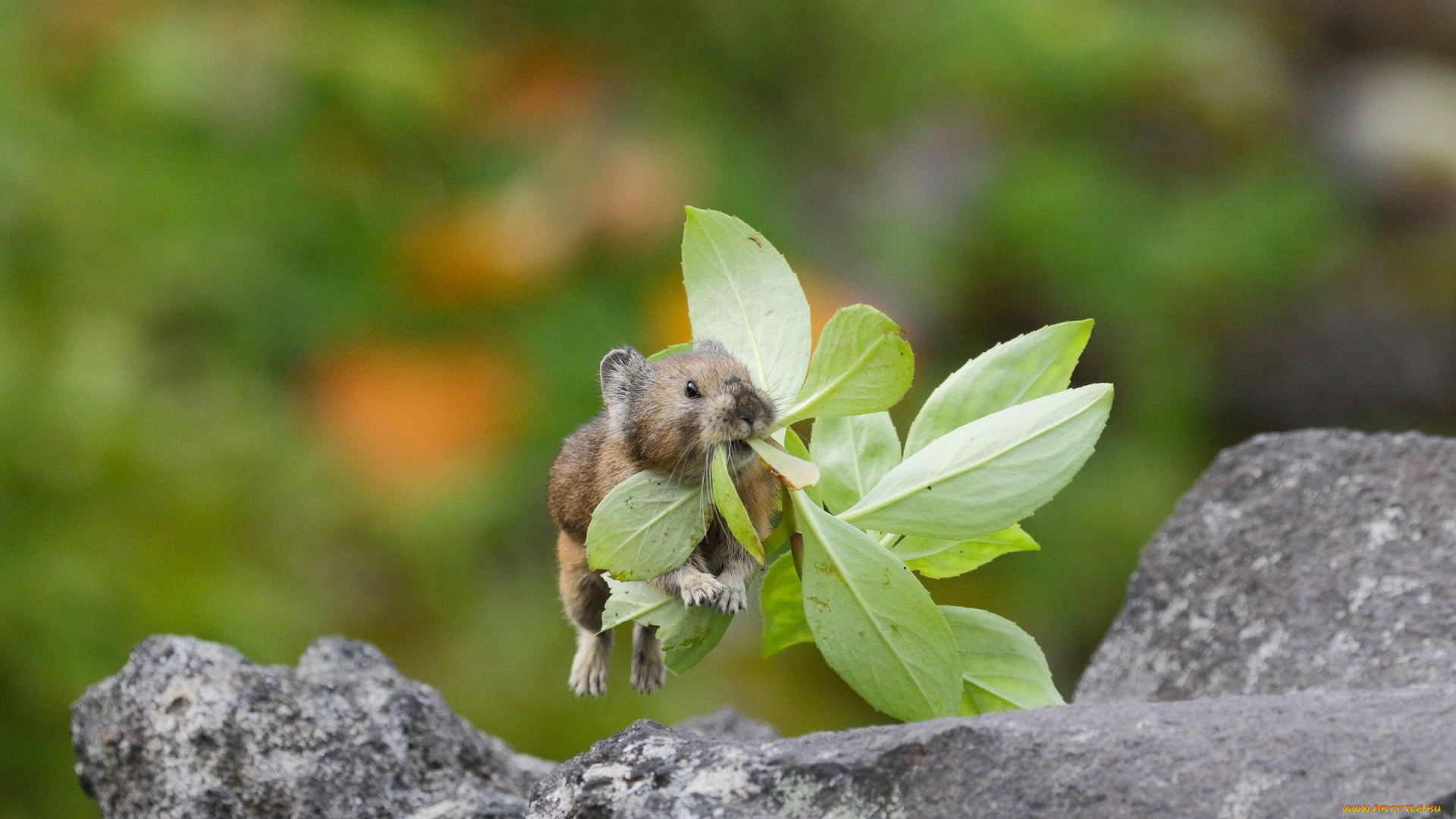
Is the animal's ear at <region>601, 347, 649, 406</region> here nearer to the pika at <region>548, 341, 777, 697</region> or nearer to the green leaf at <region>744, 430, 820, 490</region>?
the pika at <region>548, 341, 777, 697</region>

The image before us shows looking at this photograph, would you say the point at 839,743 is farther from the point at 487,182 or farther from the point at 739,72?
the point at 739,72

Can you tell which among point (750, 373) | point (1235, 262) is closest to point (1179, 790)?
point (750, 373)

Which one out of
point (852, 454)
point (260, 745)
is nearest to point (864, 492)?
point (852, 454)

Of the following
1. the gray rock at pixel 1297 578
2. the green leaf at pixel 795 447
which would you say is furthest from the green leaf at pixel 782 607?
the gray rock at pixel 1297 578

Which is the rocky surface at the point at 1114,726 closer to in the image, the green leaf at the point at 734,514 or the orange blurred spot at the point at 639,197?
the green leaf at the point at 734,514

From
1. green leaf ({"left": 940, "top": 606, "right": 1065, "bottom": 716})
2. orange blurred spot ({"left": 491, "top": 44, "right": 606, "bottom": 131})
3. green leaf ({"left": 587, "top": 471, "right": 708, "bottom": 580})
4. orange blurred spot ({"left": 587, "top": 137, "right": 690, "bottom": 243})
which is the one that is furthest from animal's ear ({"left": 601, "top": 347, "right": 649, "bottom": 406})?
orange blurred spot ({"left": 491, "top": 44, "right": 606, "bottom": 131})
